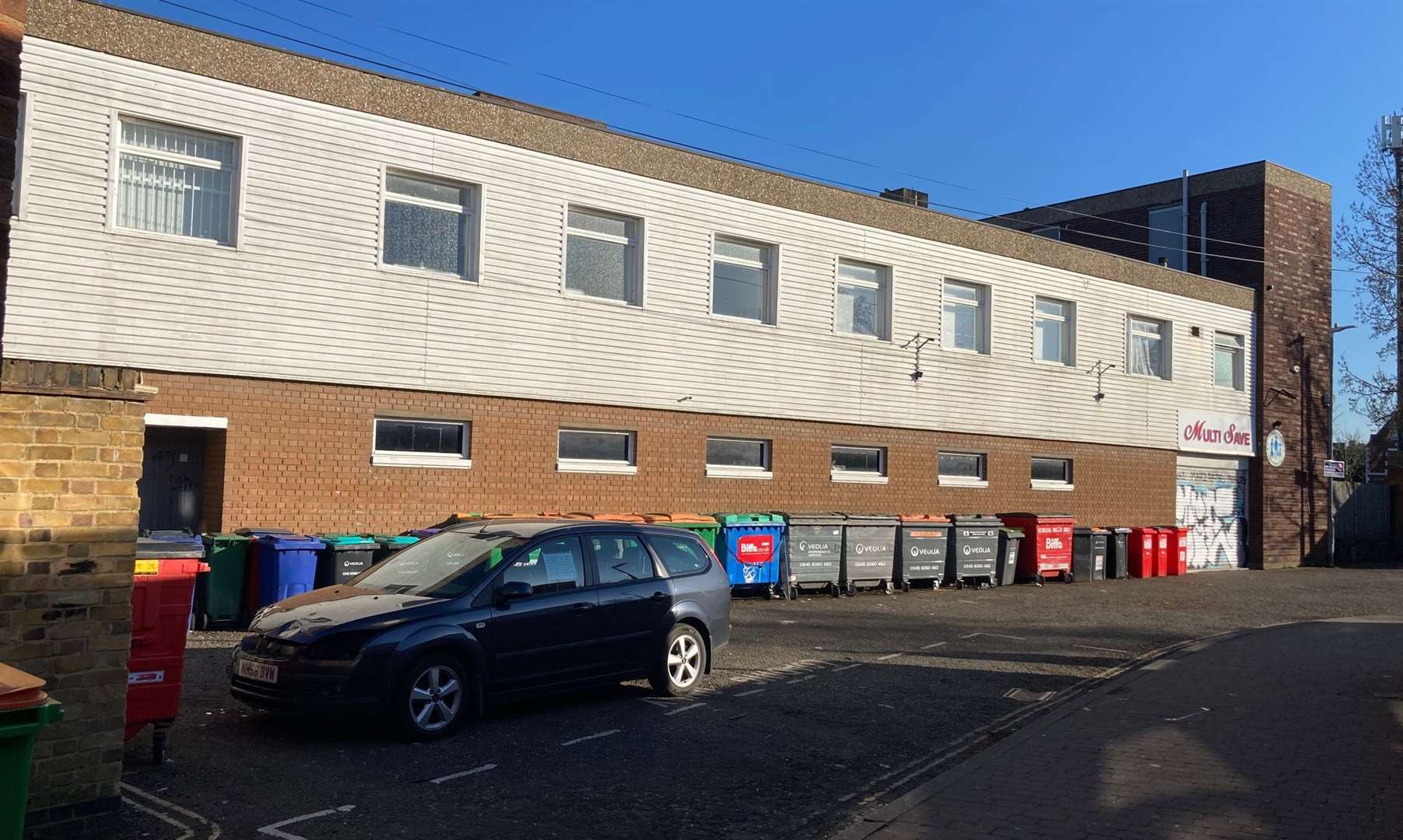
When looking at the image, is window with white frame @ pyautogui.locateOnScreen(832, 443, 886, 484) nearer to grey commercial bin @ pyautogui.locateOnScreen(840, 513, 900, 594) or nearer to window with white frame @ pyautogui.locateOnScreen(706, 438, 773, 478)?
window with white frame @ pyautogui.locateOnScreen(706, 438, 773, 478)

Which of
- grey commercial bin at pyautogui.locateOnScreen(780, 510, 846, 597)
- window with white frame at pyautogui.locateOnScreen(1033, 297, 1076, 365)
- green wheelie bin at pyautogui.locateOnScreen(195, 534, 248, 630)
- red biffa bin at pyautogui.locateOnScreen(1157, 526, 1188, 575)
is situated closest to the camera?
green wheelie bin at pyautogui.locateOnScreen(195, 534, 248, 630)

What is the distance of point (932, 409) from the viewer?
901 inches

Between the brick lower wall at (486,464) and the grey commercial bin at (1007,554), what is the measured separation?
177 cm

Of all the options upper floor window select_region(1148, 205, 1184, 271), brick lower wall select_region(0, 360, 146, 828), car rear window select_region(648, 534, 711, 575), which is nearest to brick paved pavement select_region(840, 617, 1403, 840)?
car rear window select_region(648, 534, 711, 575)

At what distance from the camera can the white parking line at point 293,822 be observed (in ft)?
19.3

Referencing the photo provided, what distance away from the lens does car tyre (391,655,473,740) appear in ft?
26.0

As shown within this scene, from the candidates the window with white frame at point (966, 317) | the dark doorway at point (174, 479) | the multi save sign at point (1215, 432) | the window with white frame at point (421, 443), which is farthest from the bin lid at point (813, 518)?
the multi save sign at point (1215, 432)

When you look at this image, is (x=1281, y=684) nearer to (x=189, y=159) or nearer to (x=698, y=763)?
(x=698, y=763)

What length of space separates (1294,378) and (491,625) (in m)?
28.1

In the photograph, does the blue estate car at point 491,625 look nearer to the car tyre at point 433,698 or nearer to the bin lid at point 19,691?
the car tyre at point 433,698

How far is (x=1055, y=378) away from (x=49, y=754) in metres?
22.7

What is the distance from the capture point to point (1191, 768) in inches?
296

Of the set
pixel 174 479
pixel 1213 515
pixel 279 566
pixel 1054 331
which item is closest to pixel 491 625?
pixel 279 566

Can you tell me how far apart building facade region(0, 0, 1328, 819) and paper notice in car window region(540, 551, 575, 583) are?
11.4ft
